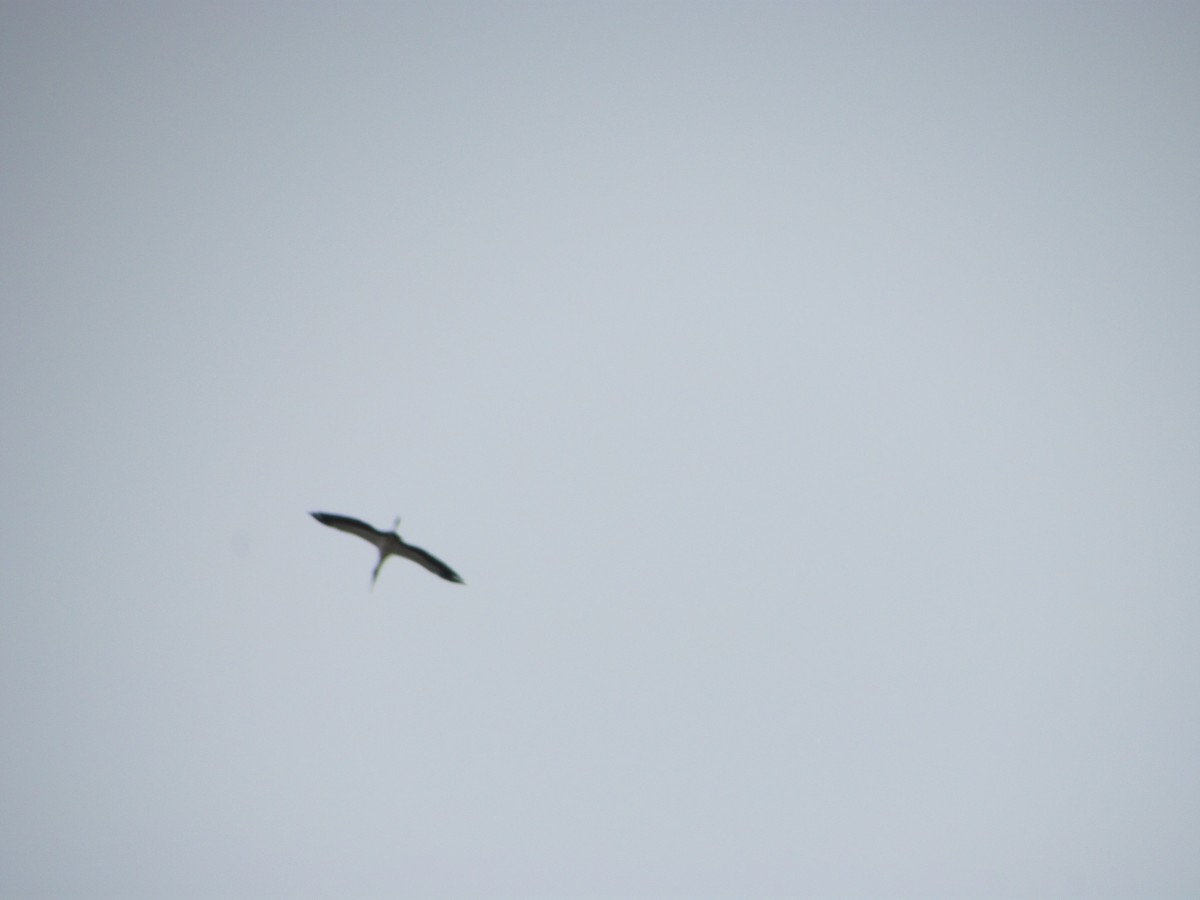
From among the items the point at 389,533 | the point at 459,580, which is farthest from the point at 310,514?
the point at 459,580

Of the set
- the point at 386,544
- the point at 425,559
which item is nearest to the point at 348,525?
the point at 386,544

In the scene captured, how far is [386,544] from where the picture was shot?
14.4m

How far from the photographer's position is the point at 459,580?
13359 mm

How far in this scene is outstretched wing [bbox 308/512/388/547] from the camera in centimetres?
1336

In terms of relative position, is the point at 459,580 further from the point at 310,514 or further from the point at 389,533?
the point at 310,514

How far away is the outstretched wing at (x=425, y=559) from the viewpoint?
14000mm

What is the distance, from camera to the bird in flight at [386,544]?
44.1 ft

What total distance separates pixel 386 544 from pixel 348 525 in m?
1.09

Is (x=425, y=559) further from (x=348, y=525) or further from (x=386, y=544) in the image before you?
(x=348, y=525)

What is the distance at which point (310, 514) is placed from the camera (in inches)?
513

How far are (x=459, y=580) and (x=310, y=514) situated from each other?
3.48 meters

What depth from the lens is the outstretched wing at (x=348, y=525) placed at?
13359 mm

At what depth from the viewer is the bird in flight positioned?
13438 millimetres

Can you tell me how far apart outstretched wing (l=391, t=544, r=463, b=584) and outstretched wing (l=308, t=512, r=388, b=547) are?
55 centimetres
